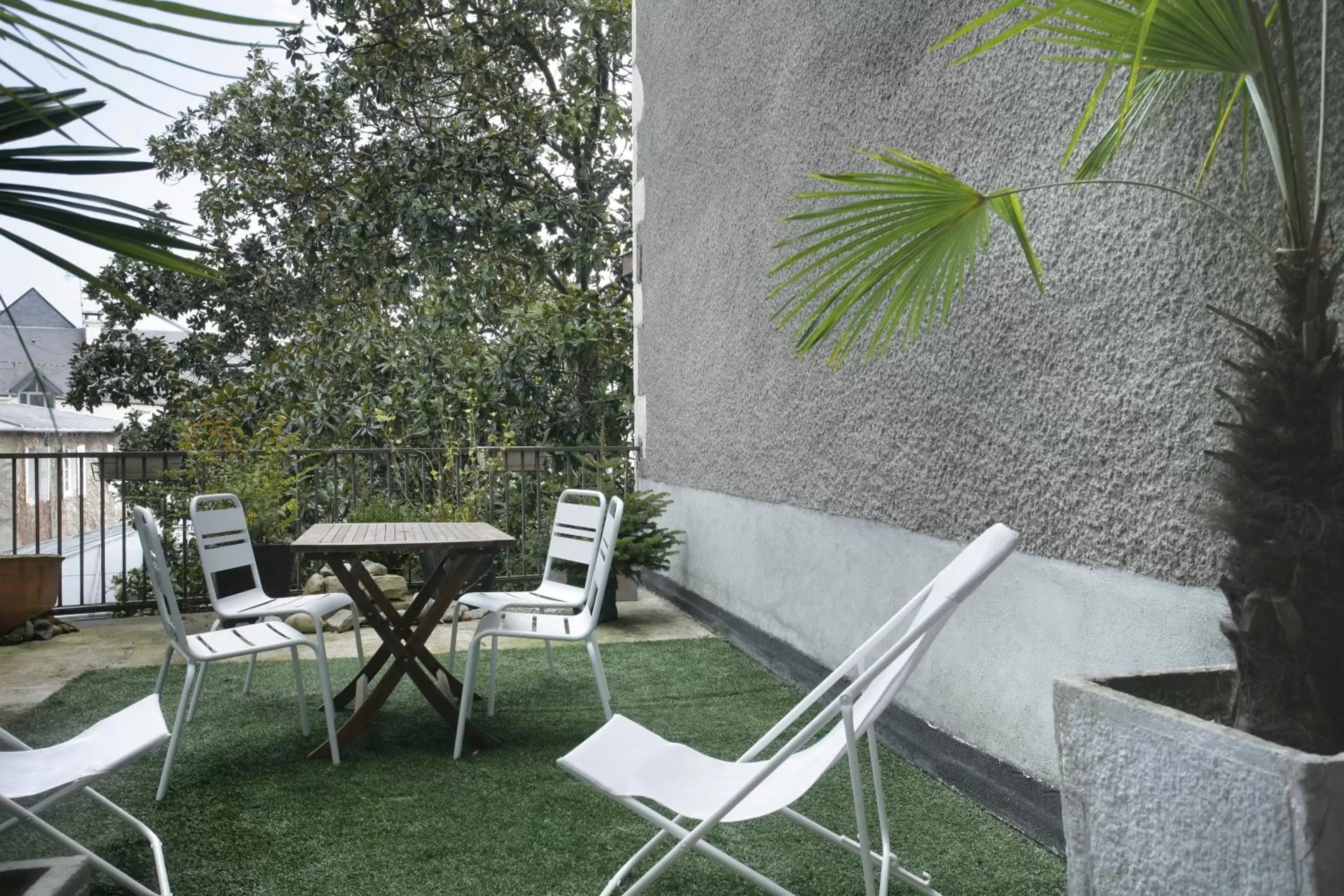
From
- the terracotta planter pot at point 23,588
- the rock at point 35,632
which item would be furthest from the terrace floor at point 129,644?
the terracotta planter pot at point 23,588

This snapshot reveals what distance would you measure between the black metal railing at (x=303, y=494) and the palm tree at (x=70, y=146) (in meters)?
4.83

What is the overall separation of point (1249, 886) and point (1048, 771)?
138cm

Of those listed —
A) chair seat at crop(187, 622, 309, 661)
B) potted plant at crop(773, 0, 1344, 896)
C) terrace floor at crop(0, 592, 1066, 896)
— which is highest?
potted plant at crop(773, 0, 1344, 896)

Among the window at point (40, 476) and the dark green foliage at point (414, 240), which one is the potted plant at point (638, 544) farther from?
the window at point (40, 476)

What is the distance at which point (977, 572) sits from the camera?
1.92 meters

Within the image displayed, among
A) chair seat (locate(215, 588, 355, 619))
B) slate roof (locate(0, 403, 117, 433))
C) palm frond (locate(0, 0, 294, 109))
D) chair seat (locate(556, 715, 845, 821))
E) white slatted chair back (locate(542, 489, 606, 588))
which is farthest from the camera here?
white slatted chair back (locate(542, 489, 606, 588))

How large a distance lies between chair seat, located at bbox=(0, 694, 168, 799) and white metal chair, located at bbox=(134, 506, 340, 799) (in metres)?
0.68

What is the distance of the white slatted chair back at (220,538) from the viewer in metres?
4.05

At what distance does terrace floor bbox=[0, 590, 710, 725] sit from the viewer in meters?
4.80

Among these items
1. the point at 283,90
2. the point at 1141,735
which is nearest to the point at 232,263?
the point at 283,90

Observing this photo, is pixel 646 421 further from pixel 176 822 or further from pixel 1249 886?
pixel 1249 886

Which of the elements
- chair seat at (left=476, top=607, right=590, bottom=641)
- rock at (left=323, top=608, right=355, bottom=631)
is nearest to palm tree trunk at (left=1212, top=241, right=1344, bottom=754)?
chair seat at (left=476, top=607, right=590, bottom=641)

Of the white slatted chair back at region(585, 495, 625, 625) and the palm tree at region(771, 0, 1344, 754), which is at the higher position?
the palm tree at region(771, 0, 1344, 754)

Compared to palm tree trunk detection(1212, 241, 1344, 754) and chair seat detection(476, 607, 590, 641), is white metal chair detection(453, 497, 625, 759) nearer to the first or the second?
chair seat detection(476, 607, 590, 641)
